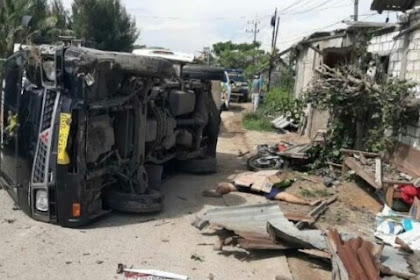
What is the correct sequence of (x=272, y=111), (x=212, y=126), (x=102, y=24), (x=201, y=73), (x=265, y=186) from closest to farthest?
(x=265, y=186) < (x=201, y=73) < (x=212, y=126) < (x=272, y=111) < (x=102, y=24)

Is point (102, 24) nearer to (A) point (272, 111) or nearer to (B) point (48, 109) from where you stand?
(A) point (272, 111)

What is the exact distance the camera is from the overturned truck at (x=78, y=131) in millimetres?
5738

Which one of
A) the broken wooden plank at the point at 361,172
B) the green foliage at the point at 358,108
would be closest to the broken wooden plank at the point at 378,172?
the broken wooden plank at the point at 361,172

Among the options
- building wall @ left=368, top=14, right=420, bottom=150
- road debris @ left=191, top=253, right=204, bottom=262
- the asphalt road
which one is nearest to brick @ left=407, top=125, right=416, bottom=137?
building wall @ left=368, top=14, right=420, bottom=150

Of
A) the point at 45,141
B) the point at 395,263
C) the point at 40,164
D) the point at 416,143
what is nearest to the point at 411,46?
the point at 416,143

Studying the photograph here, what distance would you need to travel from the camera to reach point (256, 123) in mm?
20078

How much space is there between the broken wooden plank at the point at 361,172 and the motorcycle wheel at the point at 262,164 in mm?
1718

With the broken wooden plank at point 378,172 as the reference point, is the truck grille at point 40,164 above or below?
above

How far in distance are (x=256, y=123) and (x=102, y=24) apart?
19212 mm

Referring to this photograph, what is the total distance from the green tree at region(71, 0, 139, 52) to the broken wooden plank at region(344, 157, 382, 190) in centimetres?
2752

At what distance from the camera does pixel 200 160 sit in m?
9.66

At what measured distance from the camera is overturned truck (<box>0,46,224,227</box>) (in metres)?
5.74

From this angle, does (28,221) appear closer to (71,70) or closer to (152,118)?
(71,70)

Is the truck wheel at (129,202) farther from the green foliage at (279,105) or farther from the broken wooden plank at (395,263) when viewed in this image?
the green foliage at (279,105)
